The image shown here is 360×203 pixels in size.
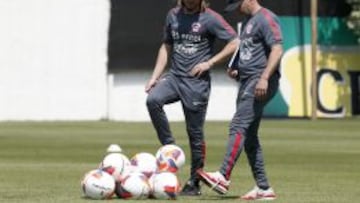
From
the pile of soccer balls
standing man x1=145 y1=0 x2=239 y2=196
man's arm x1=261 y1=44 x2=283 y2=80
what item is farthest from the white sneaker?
man's arm x1=261 y1=44 x2=283 y2=80

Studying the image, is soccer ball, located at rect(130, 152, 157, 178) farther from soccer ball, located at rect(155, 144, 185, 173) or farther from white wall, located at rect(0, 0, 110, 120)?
white wall, located at rect(0, 0, 110, 120)

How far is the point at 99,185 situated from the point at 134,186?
366 mm

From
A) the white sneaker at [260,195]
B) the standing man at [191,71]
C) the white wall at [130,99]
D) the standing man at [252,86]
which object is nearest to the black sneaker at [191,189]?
the standing man at [191,71]

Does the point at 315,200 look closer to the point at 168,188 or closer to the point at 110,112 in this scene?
the point at 168,188

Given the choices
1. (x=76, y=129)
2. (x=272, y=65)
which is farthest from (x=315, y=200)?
(x=76, y=129)

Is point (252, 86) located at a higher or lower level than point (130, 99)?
higher

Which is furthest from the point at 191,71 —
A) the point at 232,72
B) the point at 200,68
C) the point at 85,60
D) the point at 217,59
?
the point at 85,60

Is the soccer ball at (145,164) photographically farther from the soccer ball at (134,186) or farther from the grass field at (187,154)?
the grass field at (187,154)

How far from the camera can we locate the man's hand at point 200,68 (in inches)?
536

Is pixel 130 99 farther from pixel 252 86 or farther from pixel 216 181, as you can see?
pixel 216 181

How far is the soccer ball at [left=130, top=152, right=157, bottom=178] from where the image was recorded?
1268 centimetres

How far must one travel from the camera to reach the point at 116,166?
12430 mm

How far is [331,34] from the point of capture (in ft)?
126

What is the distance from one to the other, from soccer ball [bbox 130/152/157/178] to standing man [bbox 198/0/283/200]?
0.50 m
